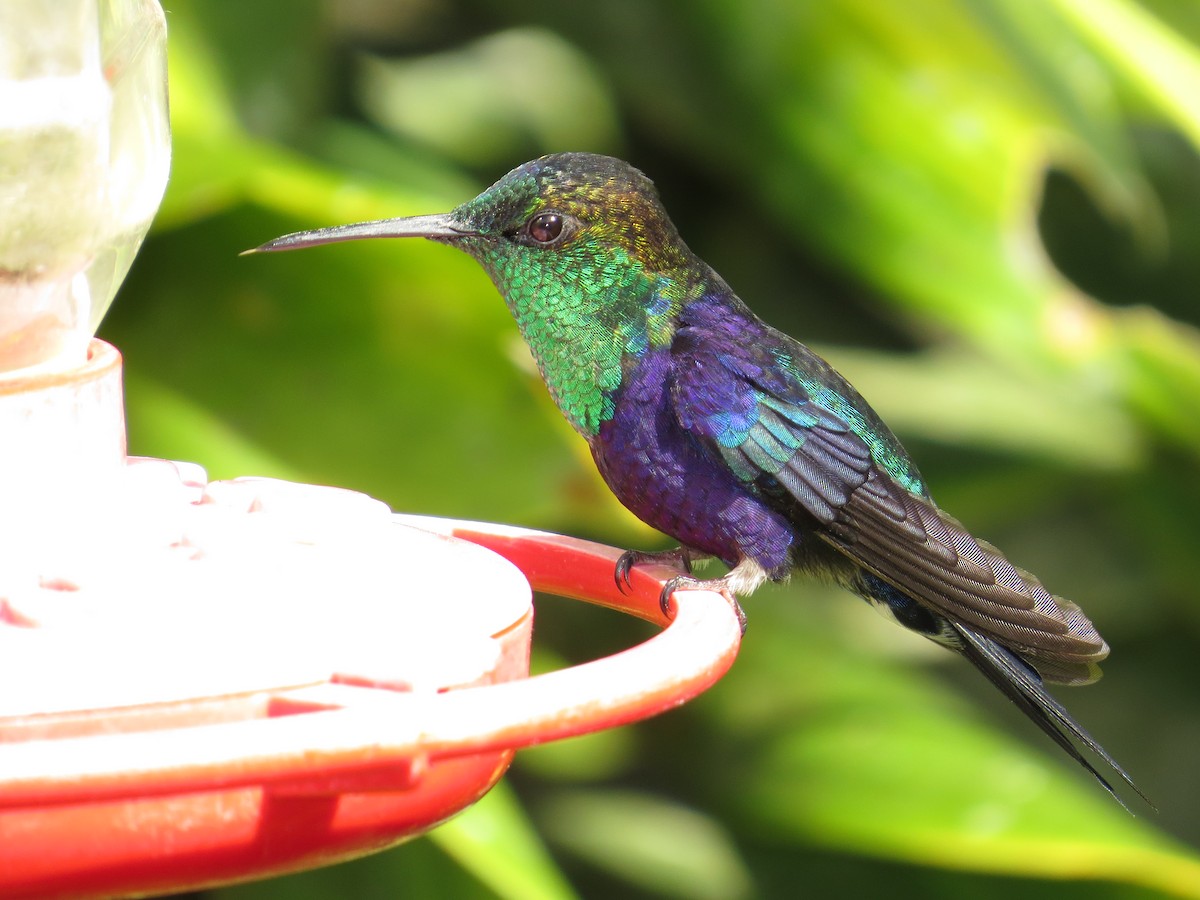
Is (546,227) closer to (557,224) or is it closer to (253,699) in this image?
(557,224)

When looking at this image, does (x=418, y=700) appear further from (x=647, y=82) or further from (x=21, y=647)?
(x=647, y=82)

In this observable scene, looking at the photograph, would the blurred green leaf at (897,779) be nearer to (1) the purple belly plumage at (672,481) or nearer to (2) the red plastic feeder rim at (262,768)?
(1) the purple belly plumage at (672,481)

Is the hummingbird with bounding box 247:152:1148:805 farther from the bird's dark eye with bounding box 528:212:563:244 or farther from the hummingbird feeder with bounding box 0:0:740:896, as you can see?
the hummingbird feeder with bounding box 0:0:740:896

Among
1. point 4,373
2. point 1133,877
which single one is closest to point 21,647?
point 4,373

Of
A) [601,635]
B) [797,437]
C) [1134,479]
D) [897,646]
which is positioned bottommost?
[897,646]

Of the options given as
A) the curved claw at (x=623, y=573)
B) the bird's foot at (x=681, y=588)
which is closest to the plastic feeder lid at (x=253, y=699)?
the bird's foot at (x=681, y=588)

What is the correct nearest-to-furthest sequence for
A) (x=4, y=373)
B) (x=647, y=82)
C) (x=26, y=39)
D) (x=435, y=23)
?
(x=4, y=373)
(x=26, y=39)
(x=647, y=82)
(x=435, y=23)
